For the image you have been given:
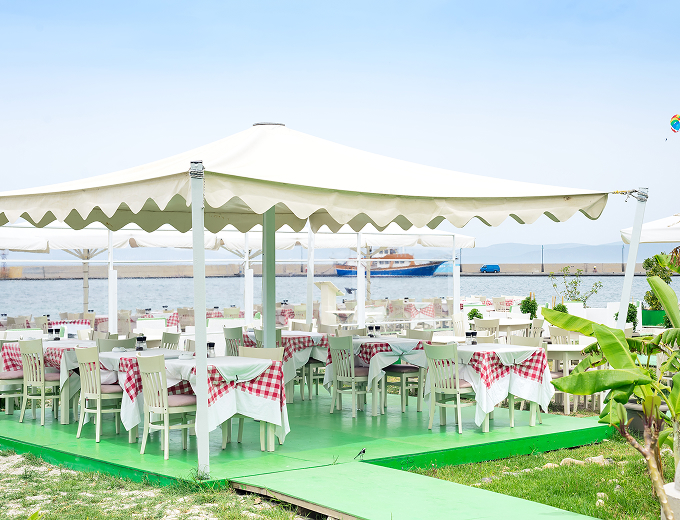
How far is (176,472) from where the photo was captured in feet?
21.4

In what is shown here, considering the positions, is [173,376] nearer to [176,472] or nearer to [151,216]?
[176,472]

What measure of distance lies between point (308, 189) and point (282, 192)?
282 mm

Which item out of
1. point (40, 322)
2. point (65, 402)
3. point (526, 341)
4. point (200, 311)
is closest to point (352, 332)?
point (526, 341)

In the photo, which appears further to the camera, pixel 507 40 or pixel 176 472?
pixel 507 40

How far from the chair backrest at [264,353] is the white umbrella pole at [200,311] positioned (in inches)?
50.0

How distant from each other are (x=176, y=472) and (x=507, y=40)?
31465 millimetres

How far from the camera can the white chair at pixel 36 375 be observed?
8984 mm

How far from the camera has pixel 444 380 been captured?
856 centimetres

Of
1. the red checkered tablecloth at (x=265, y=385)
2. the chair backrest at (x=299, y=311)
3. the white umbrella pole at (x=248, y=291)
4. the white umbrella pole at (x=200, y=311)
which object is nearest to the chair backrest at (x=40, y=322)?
the white umbrella pole at (x=248, y=291)

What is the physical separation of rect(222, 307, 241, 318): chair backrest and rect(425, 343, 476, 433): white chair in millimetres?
8608

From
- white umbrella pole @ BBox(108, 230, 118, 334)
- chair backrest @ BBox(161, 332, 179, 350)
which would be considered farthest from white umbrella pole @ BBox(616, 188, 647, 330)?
white umbrella pole @ BBox(108, 230, 118, 334)

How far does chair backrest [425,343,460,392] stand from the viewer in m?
8.38

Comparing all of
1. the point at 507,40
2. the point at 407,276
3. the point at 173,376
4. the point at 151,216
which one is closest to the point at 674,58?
the point at 507,40

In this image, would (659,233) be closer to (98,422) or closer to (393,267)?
(393,267)
